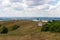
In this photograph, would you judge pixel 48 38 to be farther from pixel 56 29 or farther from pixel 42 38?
pixel 56 29

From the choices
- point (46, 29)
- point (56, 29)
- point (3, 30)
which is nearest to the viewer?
point (56, 29)

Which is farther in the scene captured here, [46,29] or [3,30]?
[3,30]

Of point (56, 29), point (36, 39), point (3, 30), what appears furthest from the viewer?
point (3, 30)

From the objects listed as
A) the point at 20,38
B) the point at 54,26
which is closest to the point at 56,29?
the point at 54,26

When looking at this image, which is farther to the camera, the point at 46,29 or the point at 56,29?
the point at 46,29

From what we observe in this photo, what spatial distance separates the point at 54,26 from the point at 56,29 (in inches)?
47.6

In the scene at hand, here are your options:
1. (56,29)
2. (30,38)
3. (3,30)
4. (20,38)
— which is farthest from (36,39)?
(3,30)

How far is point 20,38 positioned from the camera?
107 ft

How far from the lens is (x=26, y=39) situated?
31.4 m

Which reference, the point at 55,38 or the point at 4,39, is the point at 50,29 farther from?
the point at 4,39

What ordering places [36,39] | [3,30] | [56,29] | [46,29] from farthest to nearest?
[3,30], [46,29], [56,29], [36,39]

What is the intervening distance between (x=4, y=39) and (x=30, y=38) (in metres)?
4.95

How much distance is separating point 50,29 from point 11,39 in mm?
13156

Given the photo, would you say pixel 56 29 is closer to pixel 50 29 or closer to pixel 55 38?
pixel 50 29
